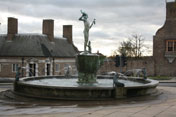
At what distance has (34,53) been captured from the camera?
1672 inches

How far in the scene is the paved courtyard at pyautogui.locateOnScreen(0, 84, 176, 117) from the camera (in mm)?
9445

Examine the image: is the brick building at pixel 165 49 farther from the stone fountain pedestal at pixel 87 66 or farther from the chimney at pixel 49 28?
the stone fountain pedestal at pixel 87 66

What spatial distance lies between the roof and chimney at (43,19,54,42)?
2.50ft

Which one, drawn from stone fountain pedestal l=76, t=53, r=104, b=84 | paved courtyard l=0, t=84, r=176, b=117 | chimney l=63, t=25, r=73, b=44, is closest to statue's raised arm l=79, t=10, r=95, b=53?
stone fountain pedestal l=76, t=53, r=104, b=84

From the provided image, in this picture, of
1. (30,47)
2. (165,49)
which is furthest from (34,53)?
(165,49)

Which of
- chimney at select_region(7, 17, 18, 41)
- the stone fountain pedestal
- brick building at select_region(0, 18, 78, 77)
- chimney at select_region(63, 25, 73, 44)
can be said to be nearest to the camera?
the stone fountain pedestal

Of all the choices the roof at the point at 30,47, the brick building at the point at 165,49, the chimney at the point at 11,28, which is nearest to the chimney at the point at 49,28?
the roof at the point at 30,47

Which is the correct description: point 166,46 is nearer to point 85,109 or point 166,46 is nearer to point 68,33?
point 68,33

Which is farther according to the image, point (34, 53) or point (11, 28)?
point (11, 28)

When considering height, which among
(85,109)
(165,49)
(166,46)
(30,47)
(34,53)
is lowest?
(85,109)

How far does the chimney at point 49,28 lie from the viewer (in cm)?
4675

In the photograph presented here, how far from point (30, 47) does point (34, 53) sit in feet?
5.59

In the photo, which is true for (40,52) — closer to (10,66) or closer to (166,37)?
(10,66)

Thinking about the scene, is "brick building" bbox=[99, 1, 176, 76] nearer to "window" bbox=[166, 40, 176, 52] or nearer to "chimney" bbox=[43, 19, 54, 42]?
"window" bbox=[166, 40, 176, 52]
